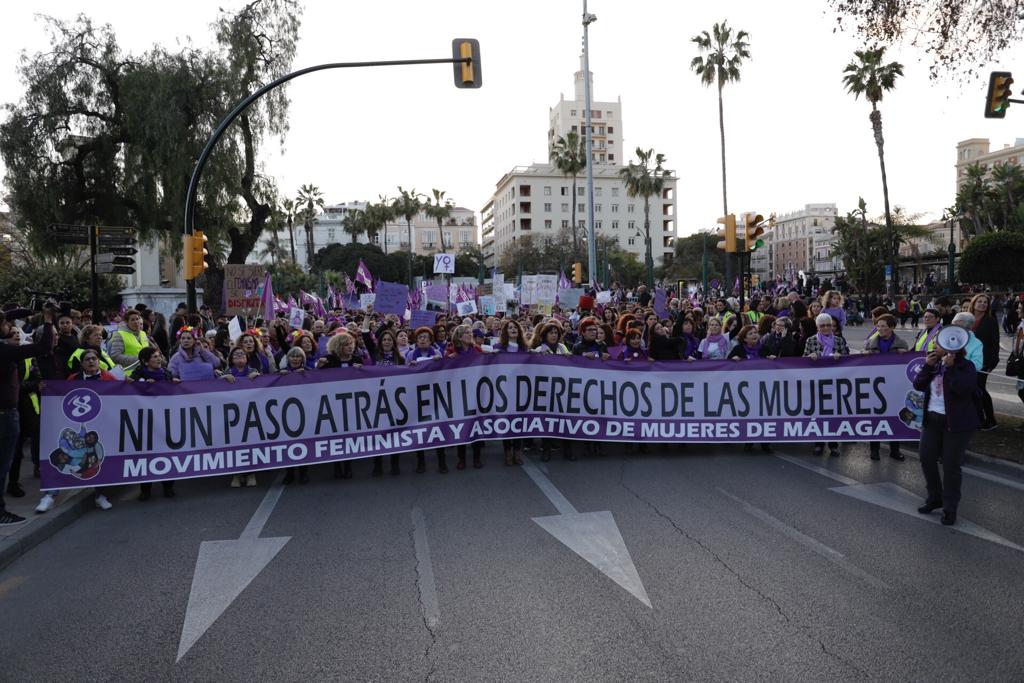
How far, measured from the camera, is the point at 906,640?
409 centimetres

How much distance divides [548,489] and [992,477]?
442cm

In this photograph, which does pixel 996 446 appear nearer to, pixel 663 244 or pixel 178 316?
pixel 178 316

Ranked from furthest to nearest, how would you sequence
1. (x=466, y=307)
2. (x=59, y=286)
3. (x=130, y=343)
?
(x=59, y=286), (x=466, y=307), (x=130, y=343)

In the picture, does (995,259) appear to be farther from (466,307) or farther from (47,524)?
(47,524)

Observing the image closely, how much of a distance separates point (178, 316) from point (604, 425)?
30.1 feet

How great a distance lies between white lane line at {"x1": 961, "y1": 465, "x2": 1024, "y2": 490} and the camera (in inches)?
289

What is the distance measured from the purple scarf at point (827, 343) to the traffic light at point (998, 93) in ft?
15.9

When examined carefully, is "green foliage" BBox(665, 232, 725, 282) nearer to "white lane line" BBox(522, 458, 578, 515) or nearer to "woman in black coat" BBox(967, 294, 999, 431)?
"woman in black coat" BBox(967, 294, 999, 431)

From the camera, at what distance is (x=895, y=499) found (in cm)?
696

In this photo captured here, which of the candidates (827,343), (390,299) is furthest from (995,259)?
(827,343)

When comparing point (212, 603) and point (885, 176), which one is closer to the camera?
point (212, 603)

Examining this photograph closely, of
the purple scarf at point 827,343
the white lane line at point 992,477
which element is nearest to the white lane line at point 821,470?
the white lane line at point 992,477

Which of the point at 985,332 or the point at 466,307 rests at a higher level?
the point at 466,307

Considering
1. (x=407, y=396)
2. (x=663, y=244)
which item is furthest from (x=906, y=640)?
(x=663, y=244)
